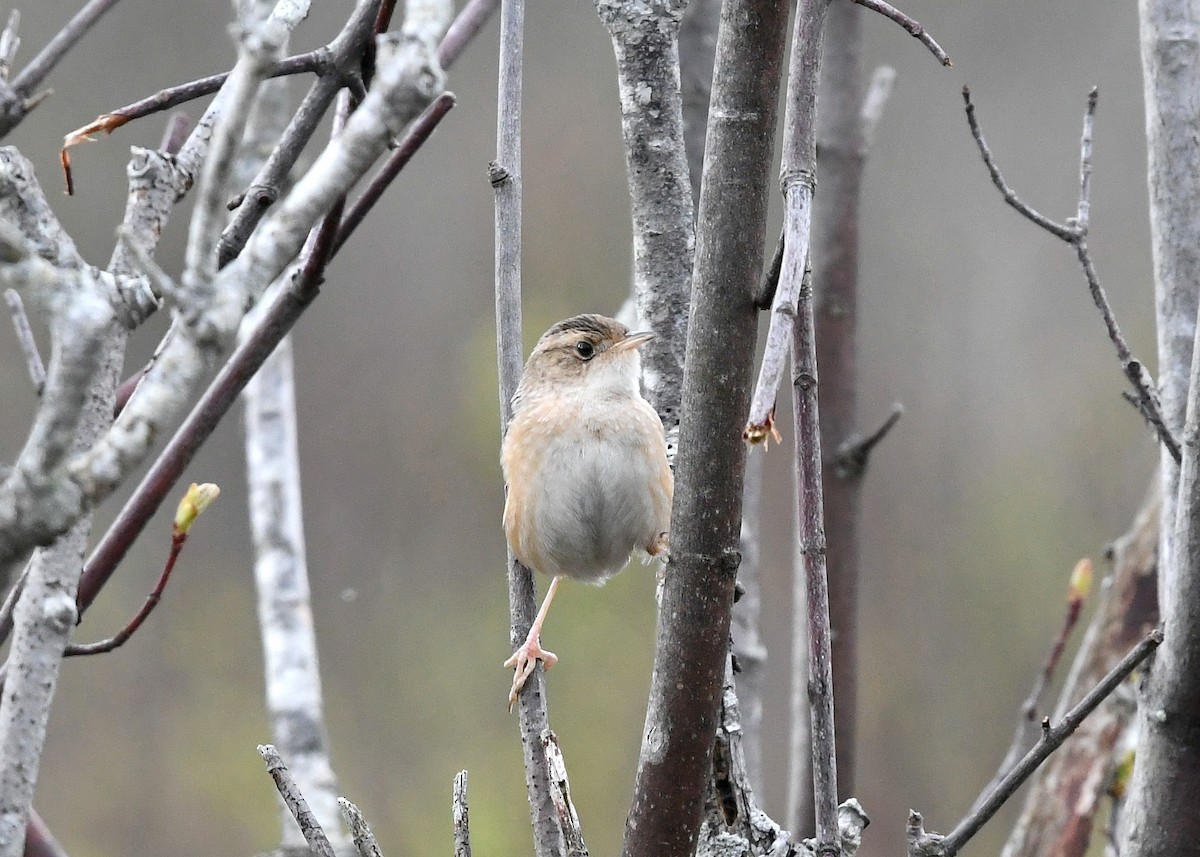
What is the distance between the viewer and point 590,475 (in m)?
3.34

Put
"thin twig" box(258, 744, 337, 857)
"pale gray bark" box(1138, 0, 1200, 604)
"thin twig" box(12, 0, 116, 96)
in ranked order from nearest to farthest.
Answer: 1. "thin twig" box(12, 0, 116, 96)
2. "thin twig" box(258, 744, 337, 857)
3. "pale gray bark" box(1138, 0, 1200, 604)

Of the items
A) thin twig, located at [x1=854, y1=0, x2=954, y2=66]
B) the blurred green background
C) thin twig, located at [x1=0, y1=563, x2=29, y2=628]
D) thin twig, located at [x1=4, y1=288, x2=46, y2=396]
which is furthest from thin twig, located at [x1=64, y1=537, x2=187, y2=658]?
the blurred green background

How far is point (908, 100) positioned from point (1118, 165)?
167 centimetres

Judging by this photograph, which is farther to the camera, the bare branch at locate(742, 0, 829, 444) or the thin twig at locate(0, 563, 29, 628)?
the thin twig at locate(0, 563, 29, 628)

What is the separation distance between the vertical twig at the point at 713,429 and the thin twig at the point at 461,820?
0.23 metres

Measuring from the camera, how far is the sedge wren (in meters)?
3.28

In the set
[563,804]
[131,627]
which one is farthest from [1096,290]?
[131,627]

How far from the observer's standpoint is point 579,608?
9398 millimetres

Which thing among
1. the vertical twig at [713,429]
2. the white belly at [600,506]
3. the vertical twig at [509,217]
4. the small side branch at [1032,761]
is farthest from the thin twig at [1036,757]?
the white belly at [600,506]

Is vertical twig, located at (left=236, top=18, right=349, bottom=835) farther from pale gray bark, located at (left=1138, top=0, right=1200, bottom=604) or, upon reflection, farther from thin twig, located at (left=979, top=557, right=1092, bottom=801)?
pale gray bark, located at (left=1138, top=0, right=1200, bottom=604)

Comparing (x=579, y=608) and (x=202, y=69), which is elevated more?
(x=202, y=69)

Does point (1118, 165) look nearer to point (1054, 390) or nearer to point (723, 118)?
point (1054, 390)

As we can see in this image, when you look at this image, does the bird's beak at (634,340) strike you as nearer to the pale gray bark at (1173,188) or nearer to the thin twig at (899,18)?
the thin twig at (899,18)

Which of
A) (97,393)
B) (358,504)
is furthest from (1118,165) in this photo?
(97,393)
